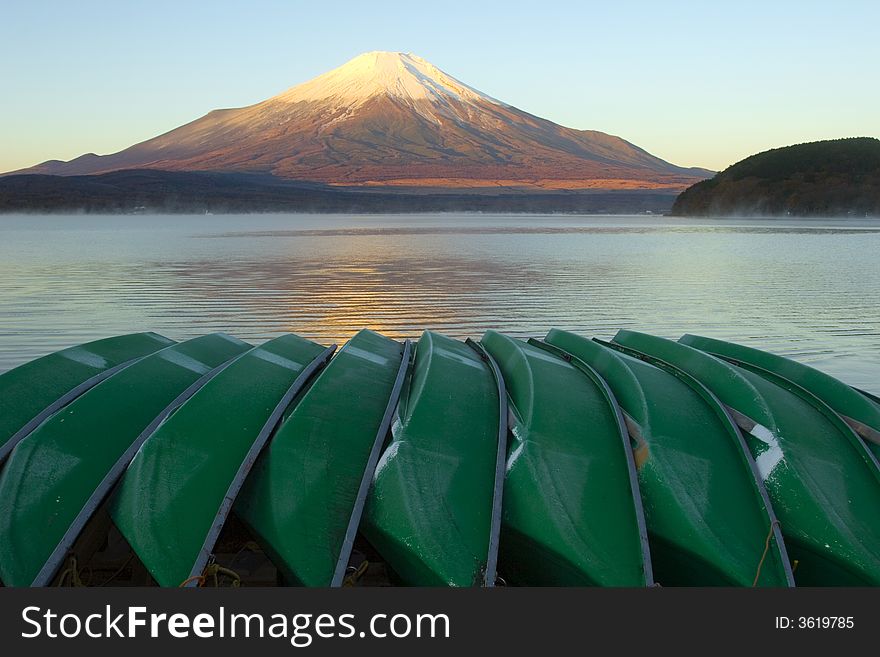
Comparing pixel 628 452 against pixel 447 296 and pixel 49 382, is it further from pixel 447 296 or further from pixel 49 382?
pixel 447 296

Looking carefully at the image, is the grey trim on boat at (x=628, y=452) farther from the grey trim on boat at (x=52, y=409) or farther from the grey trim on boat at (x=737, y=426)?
the grey trim on boat at (x=52, y=409)

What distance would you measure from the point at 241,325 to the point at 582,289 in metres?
10.5

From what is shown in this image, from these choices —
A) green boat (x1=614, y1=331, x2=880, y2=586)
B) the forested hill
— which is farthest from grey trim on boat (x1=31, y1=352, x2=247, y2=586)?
the forested hill

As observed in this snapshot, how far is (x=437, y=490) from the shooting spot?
4.92m

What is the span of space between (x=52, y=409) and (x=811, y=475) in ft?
15.0

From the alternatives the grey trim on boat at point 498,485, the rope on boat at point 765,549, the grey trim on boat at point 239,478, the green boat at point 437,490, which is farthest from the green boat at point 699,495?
the grey trim on boat at point 239,478

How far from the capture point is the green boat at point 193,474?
4590 millimetres

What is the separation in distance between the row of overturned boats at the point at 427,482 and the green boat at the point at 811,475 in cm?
1

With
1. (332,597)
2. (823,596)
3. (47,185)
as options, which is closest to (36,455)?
(332,597)

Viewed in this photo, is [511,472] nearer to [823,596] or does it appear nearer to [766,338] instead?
[823,596]

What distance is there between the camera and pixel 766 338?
15719 mm

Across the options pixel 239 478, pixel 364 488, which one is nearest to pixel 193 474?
pixel 239 478

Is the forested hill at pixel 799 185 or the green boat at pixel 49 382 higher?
the forested hill at pixel 799 185

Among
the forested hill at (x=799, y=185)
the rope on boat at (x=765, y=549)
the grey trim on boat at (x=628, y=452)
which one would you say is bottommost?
the rope on boat at (x=765, y=549)
